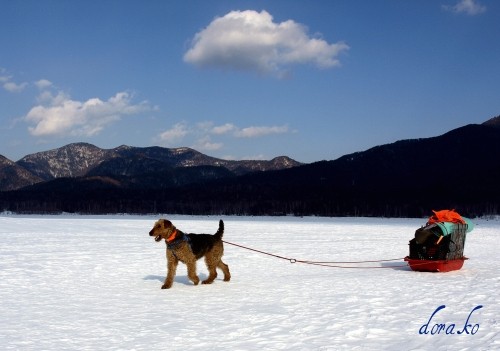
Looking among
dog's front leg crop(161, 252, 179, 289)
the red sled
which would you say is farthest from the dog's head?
the red sled

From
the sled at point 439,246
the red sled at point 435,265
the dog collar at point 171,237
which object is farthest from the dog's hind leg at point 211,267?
the red sled at point 435,265

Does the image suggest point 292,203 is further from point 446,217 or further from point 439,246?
point 439,246

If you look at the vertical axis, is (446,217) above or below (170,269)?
above

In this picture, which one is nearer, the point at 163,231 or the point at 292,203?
the point at 163,231

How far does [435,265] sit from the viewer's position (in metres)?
12.5

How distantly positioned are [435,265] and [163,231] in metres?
7.26

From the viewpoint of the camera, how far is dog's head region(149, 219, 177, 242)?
33.6 ft

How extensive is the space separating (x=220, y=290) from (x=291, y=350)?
470 cm

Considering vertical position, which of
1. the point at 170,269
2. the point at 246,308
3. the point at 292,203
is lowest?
the point at 246,308

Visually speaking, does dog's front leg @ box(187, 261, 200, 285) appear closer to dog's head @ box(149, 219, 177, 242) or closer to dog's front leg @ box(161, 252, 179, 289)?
dog's front leg @ box(161, 252, 179, 289)

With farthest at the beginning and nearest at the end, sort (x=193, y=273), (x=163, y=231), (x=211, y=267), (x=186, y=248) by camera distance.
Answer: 1. (x=211, y=267)
2. (x=193, y=273)
3. (x=186, y=248)
4. (x=163, y=231)

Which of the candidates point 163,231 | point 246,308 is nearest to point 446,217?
point 246,308

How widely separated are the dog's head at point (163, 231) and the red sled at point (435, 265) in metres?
6.75

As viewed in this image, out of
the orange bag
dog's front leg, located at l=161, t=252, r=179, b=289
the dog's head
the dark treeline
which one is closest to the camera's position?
the dog's head
